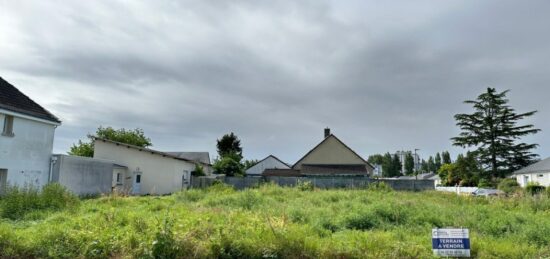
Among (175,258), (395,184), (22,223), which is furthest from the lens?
(395,184)

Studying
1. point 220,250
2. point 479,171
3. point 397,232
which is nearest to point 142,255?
point 220,250

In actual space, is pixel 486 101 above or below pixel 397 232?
above

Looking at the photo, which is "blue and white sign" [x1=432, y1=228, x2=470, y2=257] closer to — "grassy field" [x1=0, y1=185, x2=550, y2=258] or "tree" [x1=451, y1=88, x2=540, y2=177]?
"grassy field" [x1=0, y1=185, x2=550, y2=258]

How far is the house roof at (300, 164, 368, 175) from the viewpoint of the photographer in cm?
4259

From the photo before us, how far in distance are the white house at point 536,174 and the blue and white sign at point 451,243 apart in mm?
40770

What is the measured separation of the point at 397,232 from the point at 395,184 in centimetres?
2189

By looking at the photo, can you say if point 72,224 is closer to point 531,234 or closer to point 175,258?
point 175,258

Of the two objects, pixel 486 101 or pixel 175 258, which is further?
pixel 486 101

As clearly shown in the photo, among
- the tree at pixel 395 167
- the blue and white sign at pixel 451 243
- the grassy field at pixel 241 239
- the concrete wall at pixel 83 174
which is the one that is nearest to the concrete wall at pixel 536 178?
the grassy field at pixel 241 239

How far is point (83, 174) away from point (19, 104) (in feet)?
21.3

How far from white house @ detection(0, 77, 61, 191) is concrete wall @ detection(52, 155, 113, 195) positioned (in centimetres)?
64

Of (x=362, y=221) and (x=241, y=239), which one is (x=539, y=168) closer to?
(x=362, y=221)

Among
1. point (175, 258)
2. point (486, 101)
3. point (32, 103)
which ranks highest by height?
point (486, 101)

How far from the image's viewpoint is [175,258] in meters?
6.09
